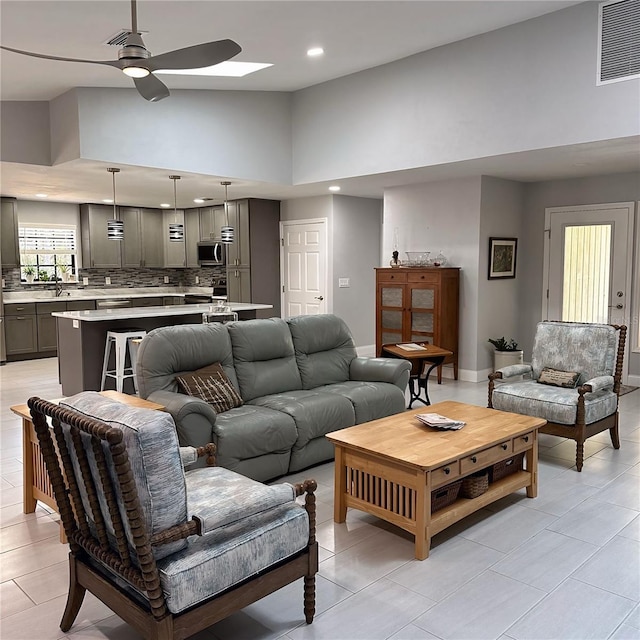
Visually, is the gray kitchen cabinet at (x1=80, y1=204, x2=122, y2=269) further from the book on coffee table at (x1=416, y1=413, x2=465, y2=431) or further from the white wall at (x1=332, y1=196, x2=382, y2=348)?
the book on coffee table at (x1=416, y1=413, x2=465, y2=431)

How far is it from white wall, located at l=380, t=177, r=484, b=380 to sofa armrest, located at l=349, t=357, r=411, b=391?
252cm

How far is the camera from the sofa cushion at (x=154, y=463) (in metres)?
1.76

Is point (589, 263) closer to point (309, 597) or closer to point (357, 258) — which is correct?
point (357, 258)

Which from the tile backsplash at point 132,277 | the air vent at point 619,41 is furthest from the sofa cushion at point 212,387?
the tile backsplash at point 132,277

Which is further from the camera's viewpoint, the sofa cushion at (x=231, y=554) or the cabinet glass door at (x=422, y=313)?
the cabinet glass door at (x=422, y=313)

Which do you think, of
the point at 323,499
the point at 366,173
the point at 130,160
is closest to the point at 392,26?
the point at 366,173

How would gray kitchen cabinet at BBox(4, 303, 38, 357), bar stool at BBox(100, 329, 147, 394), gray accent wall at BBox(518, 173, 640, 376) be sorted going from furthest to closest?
gray kitchen cabinet at BBox(4, 303, 38, 357)
gray accent wall at BBox(518, 173, 640, 376)
bar stool at BBox(100, 329, 147, 394)

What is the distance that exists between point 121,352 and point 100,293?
4790mm

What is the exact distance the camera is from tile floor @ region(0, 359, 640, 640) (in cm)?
230

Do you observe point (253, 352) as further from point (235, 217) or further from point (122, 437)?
point (235, 217)

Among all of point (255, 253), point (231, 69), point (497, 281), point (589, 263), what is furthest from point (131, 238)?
point (589, 263)

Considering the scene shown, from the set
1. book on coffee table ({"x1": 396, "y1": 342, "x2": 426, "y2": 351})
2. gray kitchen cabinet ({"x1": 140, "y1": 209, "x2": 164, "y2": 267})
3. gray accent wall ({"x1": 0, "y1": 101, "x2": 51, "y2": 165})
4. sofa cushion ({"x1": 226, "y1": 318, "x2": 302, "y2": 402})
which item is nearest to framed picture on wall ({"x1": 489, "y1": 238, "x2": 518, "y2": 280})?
book on coffee table ({"x1": 396, "y1": 342, "x2": 426, "y2": 351})

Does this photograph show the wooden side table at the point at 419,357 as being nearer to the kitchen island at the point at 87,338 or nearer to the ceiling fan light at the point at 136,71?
the kitchen island at the point at 87,338

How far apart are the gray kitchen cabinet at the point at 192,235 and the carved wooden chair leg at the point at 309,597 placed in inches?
333
